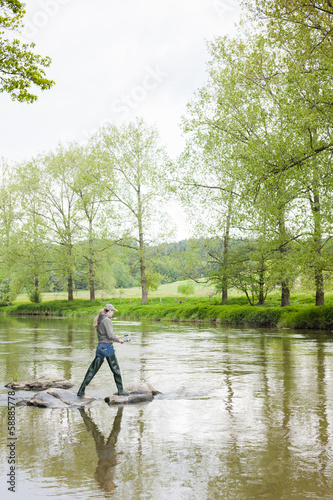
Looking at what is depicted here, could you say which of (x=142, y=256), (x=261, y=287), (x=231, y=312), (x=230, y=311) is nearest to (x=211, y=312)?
(x=230, y=311)

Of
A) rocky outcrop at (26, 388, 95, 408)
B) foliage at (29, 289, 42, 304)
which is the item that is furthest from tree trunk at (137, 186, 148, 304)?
rocky outcrop at (26, 388, 95, 408)

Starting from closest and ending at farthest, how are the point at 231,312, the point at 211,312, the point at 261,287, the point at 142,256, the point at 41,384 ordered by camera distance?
1. the point at 41,384
2. the point at 261,287
3. the point at 231,312
4. the point at 211,312
5. the point at 142,256

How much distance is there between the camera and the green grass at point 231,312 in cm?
2972

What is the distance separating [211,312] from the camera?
3825cm

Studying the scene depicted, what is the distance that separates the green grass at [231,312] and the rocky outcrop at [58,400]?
20580 mm

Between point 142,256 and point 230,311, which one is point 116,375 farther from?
point 142,256

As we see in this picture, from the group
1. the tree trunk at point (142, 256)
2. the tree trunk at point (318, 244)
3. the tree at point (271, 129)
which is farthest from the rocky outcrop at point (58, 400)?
the tree trunk at point (142, 256)

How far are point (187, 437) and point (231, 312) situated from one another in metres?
28.2

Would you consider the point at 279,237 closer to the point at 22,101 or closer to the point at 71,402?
the point at 22,101

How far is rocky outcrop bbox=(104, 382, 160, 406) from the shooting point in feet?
34.8

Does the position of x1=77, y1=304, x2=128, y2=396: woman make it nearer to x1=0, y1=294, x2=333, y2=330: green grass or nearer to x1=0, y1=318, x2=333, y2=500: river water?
x1=0, y1=318, x2=333, y2=500: river water

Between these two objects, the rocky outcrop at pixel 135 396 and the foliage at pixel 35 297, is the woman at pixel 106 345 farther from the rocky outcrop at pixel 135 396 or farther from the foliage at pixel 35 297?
the foliage at pixel 35 297

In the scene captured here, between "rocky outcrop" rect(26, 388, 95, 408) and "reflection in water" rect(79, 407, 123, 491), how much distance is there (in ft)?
2.99

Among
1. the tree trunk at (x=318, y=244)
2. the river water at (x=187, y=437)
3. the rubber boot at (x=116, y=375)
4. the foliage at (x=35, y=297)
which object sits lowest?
the river water at (x=187, y=437)
